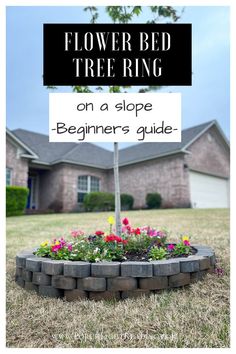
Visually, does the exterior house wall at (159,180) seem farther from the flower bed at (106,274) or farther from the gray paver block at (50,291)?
the gray paver block at (50,291)

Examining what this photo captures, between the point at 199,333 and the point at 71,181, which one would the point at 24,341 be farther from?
the point at 71,181

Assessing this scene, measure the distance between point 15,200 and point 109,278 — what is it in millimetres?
10393

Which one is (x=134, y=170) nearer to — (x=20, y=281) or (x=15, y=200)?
(x=15, y=200)

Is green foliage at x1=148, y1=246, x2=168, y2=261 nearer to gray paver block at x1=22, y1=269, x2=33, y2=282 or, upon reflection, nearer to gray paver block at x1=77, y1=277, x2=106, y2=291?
gray paver block at x1=77, y1=277, x2=106, y2=291

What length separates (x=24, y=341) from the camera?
1.83m

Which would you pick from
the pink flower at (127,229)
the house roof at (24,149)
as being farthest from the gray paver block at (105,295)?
the house roof at (24,149)

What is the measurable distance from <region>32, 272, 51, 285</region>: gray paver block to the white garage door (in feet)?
40.6

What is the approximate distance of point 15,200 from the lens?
469 inches

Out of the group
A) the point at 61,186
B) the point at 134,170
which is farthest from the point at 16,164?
the point at 134,170

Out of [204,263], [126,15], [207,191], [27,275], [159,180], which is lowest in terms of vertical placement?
[27,275]

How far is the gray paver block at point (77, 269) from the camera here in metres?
2.38

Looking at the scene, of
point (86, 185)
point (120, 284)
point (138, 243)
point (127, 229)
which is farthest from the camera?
point (86, 185)
